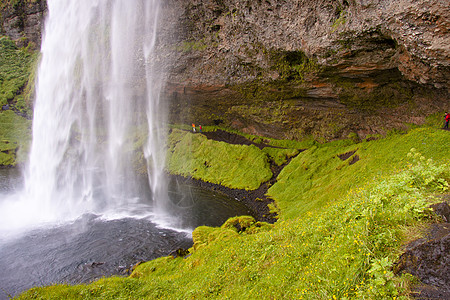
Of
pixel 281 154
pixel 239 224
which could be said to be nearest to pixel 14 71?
pixel 281 154

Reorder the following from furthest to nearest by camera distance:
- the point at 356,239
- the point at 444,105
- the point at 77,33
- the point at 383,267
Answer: the point at 77,33 → the point at 444,105 → the point at 356,239 → the point at 383,267

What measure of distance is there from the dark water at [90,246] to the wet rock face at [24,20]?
5765 cm

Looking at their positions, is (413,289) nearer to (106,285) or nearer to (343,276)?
(343,276)

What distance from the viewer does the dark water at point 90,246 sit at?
17047 mm

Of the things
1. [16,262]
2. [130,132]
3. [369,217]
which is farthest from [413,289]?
[130,132]

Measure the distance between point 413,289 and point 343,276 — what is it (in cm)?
126

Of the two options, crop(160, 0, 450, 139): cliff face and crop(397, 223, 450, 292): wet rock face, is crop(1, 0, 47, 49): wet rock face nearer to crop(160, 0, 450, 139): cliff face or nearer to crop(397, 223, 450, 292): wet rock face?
crop(160, 0, 450, 139): cliff face

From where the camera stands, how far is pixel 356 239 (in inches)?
224

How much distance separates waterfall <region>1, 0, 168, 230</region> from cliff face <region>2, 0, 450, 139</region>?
452cm

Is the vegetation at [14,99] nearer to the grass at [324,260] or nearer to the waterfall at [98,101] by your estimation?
the waterfall at [98,101]

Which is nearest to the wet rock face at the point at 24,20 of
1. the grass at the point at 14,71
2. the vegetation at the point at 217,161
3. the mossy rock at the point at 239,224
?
the grass at the point at 14,71

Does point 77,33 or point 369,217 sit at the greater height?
point 77,33

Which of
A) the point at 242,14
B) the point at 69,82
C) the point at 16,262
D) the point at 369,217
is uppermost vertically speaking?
the point at 242,14

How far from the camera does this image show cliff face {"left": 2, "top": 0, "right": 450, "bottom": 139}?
16375mm
